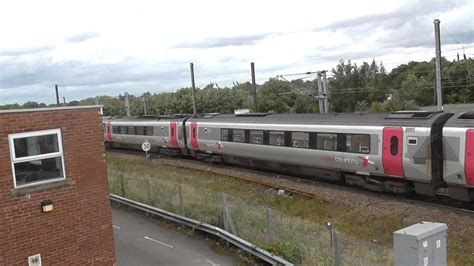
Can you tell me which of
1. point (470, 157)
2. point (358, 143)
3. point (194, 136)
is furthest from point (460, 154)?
point (194, 136)

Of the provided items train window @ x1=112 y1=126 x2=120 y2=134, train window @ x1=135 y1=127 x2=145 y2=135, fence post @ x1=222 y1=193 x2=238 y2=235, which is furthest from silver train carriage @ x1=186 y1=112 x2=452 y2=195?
train window @ x1=112 y1=126 x2=120 y2=134

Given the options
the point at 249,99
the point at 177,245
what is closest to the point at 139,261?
the point at 177,245

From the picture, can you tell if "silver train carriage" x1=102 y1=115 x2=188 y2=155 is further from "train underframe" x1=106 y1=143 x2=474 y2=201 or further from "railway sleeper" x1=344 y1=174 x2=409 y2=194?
"railway sleeper" x1=344 y1=174 x2=409 y2=194

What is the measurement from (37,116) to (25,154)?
757 millimetres

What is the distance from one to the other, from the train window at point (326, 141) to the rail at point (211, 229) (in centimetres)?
733

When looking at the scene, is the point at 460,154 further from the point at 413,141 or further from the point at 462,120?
the point at 413,141

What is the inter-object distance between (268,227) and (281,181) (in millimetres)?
10695

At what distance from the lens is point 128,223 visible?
15383 millimetres

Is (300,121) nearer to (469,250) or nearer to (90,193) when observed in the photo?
(469,250)

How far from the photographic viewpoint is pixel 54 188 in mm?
10031

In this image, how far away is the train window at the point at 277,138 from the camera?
22.1 m

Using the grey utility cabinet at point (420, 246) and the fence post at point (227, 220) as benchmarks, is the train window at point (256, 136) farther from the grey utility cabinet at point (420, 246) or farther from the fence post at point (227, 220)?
the grey utility cabinet at point (420, 246)

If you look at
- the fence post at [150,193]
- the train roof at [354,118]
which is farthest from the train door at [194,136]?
the fence post at [150,193]

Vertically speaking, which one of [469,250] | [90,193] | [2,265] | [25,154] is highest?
[25,154]
